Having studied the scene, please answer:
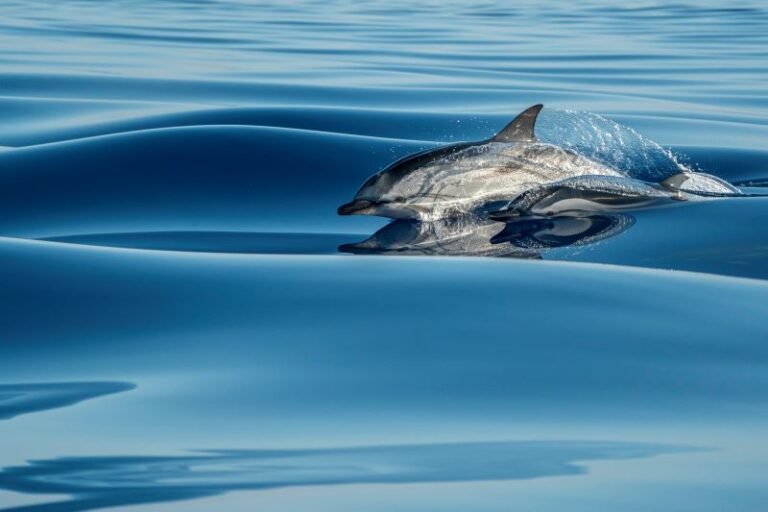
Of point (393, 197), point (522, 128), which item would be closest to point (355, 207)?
point (393, 197)

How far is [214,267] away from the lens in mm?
4262

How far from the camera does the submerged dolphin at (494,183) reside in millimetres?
6098

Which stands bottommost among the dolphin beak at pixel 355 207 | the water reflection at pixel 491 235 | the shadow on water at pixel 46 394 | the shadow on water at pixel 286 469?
the shadow on water at pixel 286 469

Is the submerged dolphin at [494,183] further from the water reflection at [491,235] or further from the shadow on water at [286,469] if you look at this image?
the shadow on water at [286,469]

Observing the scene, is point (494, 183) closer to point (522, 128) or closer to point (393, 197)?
point (522, 128)

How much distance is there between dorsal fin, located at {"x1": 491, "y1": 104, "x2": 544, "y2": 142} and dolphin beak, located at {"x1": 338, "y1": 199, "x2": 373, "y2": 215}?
0.70 meters

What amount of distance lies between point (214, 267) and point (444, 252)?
3.60 feet

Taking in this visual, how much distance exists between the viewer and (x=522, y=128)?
6.30 metres

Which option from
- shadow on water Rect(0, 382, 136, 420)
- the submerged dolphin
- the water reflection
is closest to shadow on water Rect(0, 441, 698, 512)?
shadow on water Rect(0, 382, 136, 420)

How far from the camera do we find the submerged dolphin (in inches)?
240

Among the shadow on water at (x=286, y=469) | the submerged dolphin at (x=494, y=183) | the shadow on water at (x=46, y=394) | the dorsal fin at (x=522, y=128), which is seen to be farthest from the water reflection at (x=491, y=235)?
the shadow on water at (x=286, y=469)

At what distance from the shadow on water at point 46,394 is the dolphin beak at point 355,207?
318 centimetres

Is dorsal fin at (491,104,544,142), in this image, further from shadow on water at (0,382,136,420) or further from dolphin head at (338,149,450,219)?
shadow on water at (0,382,136,420)

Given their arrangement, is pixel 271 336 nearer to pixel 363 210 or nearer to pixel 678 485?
pixel 678 485
